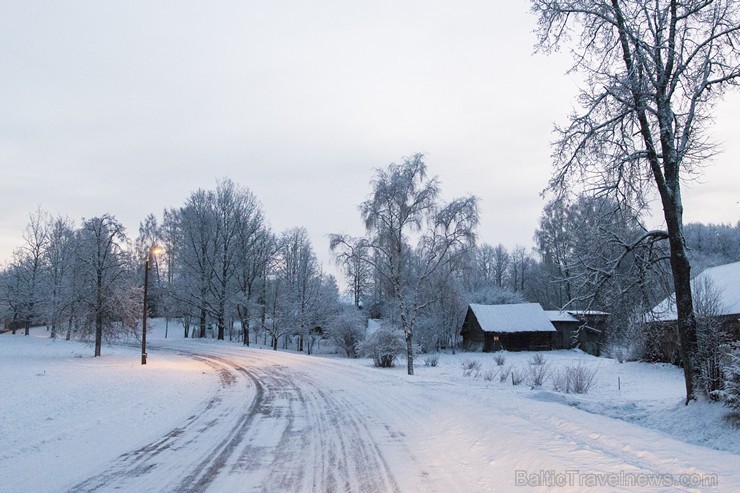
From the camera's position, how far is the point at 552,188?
494 inches

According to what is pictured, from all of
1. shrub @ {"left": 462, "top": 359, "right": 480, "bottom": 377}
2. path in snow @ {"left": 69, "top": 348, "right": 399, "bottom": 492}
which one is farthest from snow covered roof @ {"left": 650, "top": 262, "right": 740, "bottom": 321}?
path in snow @ {"left": 69, "top": 348, "right": 399, "bottom": 492}

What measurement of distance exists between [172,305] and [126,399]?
42.0 m

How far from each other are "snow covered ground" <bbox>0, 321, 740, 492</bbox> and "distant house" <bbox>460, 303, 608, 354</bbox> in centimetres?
3736

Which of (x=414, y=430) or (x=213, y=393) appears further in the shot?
(x=213, y=393)

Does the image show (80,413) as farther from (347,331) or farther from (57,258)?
(57,258)

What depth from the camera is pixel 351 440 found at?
8.38 meters

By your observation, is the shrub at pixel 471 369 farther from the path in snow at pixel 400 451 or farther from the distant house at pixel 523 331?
the distant house at pixel 523 331

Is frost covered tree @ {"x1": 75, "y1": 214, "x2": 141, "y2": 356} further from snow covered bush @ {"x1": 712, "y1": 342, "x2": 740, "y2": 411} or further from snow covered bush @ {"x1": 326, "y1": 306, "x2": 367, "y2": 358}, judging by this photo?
snow covered bush @ {"x1": 712, "y1": 342, "x2": 740, "y2": 411}

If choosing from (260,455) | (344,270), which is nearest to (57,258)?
(344,270)

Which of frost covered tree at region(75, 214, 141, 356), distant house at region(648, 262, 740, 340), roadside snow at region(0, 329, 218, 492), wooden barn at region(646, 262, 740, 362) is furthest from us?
frost covered tree at region(75, 214, 141, 356)

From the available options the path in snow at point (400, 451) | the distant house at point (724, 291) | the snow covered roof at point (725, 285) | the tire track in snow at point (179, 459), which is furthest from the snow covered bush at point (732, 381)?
the snow covered roof at point (725, 285)

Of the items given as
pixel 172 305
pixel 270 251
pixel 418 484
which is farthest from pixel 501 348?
pixel 418 484

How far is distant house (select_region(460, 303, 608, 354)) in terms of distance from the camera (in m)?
51.1

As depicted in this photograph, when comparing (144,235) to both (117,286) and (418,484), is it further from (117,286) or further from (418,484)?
(418,484)
